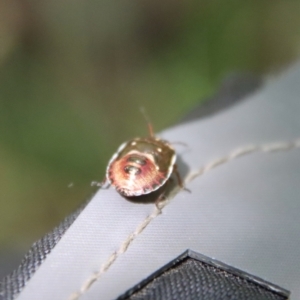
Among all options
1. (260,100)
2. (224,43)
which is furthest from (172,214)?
(224,43)

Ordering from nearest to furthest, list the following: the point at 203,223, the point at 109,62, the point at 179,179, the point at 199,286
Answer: the point at 199,286, the point at 203,223, the point at 179,179, the point at 109,62

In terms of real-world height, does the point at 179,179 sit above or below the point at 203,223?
above

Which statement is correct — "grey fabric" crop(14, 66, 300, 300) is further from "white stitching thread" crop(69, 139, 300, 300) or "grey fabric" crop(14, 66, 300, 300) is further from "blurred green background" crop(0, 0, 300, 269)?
"blurred green background" crop(0, 0, 300, 269)

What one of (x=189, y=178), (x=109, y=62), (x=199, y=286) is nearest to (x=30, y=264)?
(x=199, y=286)

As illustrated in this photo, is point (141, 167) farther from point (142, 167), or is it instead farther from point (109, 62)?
point (109, 62)

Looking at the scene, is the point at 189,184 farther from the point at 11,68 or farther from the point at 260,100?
the point at 11,68

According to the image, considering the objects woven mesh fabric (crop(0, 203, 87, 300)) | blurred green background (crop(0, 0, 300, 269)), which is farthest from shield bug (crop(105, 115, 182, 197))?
blurred green background (crop(0, 0, 300, 269))

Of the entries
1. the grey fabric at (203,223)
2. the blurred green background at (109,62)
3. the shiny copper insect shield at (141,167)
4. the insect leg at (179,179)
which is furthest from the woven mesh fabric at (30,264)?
the blurred green background at (109,62)
